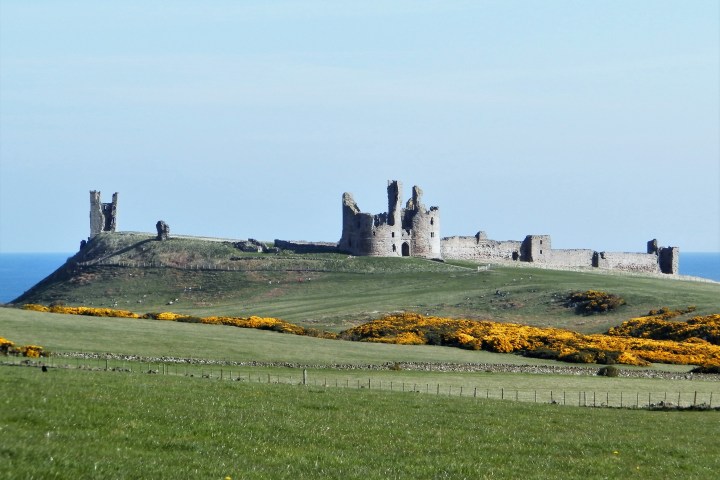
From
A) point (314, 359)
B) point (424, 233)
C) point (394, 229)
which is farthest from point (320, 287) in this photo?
point (314, 359)

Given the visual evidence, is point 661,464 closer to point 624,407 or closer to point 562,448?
point 562,448

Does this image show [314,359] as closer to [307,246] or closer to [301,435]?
[301,435]

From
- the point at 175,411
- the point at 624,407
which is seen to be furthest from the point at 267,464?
the point at 624,407

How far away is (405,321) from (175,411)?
174ft

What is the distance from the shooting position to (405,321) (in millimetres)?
75750

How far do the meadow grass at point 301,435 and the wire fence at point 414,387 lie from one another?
20.4 feet

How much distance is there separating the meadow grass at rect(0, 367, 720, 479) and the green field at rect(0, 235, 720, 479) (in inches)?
2.6

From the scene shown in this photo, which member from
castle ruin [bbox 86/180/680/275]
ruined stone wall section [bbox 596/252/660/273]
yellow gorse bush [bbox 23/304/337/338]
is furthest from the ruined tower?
ruined stone wall section [bbox 596/252/660/273]

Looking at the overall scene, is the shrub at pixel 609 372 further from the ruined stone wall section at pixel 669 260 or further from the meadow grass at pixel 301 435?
the ruined stone wall section at pixel 669 260

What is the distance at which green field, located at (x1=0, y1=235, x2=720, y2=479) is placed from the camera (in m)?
18.8

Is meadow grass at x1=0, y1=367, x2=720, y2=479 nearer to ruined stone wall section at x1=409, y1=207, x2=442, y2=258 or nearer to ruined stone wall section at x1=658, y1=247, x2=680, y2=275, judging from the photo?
ruined stone wall section at x1=409, y1=207, x2=442, y2=258

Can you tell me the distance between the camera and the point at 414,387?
4191cm

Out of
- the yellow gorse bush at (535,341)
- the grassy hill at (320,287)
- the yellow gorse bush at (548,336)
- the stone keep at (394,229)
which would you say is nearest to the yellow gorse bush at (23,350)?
the yellow gorse bush at (548,336)

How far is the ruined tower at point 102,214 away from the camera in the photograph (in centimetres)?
13438
